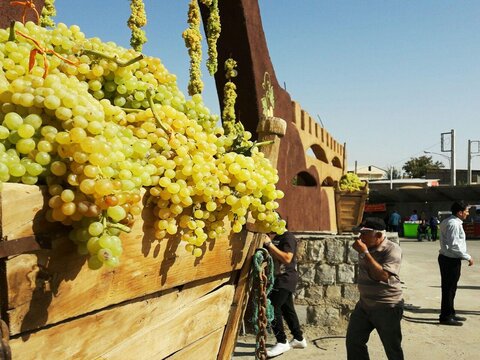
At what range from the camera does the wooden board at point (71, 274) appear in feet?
3.25

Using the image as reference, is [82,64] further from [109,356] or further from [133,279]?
[109,356]

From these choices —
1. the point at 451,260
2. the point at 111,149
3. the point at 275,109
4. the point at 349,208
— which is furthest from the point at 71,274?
the point at 349,208

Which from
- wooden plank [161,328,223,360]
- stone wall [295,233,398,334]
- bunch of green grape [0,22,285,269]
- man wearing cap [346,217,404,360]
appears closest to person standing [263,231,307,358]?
stone wall [295,233,398,334]

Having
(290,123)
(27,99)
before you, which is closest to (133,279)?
(27,99)

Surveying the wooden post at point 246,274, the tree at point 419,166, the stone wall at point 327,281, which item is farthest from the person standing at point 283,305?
the tree at point 419,166

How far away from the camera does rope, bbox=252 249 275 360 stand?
198cm

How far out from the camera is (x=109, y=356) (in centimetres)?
130

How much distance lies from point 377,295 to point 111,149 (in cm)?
346

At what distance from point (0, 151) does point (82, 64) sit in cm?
54

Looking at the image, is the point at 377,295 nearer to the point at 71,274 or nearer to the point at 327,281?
the point at 327,281

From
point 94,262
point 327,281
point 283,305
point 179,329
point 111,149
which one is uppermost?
point 111,149

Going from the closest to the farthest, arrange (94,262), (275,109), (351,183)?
(94,262) → (275,109) → (351,183)

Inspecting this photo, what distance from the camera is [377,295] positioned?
4.00m

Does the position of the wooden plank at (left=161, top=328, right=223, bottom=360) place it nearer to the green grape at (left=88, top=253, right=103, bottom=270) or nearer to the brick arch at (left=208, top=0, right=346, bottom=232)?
the green grape at (left=88, top=253, right=103, bottom=270)
